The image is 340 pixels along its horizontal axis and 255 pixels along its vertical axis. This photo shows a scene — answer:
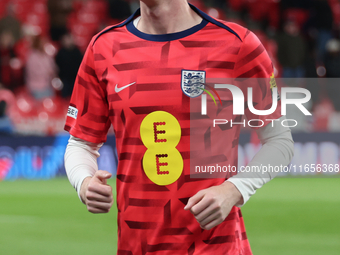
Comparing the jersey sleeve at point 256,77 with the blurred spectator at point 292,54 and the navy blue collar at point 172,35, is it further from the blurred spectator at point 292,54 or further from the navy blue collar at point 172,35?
the blurred spectator at point 292,54

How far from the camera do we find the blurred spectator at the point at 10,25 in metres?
10.1

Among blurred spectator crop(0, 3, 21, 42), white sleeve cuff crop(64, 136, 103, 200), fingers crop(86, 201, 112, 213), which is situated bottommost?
fingers crop(86, 201, 112, 213)

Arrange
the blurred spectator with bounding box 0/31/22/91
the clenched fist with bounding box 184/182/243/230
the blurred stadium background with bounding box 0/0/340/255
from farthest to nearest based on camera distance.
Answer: the blurred spectator with bounding box 0/31/22/91 → the blurred stadium background with bounding box 0/0/340/255 → the clenched fist with bounding box 184/182/243/230

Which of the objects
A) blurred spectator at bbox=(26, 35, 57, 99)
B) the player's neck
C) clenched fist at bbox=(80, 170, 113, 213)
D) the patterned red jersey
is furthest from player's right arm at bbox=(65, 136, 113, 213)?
blurred spectator at bbox=(26, 35, 57, 99)

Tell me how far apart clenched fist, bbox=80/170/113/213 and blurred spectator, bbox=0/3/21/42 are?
925 cm

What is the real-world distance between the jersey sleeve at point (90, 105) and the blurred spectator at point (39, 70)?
7637mm

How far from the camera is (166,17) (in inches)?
62.2

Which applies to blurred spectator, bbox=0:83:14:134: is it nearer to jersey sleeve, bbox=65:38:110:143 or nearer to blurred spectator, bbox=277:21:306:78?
blurred spectator, bbox=277:21:306:78

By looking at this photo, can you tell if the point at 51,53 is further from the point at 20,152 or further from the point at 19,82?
the point at 20,152

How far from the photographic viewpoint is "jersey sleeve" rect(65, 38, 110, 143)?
5.45 ft

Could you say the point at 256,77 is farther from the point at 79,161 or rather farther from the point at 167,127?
the point at 79,161

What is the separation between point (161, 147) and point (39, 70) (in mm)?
7962

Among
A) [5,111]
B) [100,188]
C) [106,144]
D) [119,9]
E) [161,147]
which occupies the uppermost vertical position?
[119,9]

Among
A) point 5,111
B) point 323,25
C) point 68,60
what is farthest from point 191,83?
point 323,25
